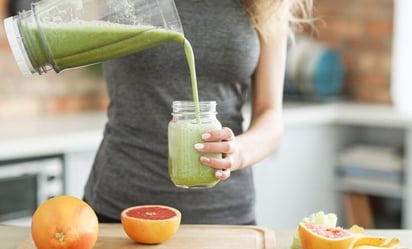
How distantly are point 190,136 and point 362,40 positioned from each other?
108 inches

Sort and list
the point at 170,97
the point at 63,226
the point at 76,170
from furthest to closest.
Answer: the point at 76,170, the point at 170,97, the point at 63,226

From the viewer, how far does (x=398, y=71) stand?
366 centimetres

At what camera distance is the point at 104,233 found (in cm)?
143

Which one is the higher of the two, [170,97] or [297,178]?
[170,97]

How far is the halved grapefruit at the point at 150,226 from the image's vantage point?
1.34 meters

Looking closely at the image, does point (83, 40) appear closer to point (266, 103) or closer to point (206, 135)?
point (206, 135)

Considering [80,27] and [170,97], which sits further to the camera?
[170,97]

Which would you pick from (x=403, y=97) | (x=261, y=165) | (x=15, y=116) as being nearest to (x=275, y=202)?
(x=261, y=165)

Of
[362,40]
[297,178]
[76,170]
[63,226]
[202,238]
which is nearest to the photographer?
[63,226]

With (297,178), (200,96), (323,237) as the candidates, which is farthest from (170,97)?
(297,178)

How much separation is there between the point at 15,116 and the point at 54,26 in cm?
185

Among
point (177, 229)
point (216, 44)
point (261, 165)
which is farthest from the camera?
point (261, 165)

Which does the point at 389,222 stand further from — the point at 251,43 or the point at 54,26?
the point at 54,26

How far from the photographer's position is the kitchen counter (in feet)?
4.64
